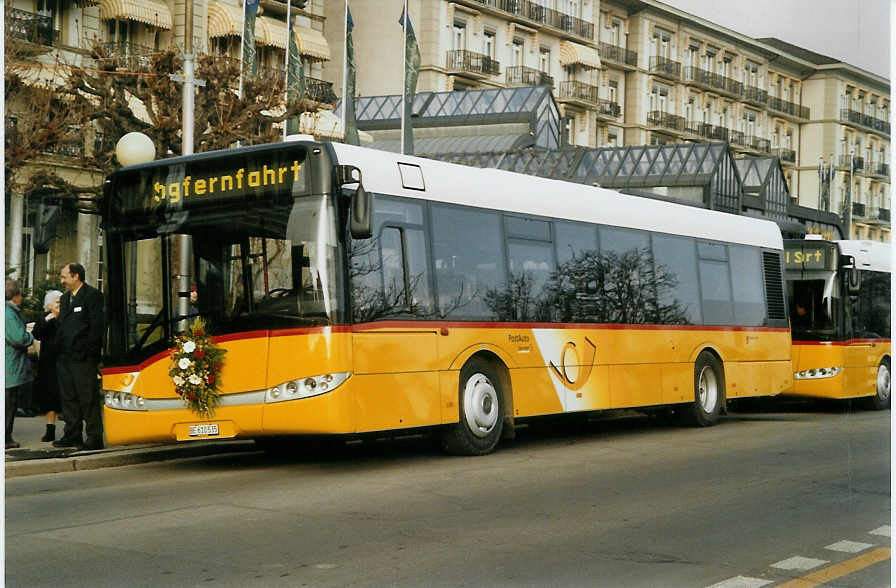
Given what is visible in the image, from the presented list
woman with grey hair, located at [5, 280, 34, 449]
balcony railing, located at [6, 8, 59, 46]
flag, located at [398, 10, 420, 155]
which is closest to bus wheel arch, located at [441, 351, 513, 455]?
woman with grey hair, located at [5, 280, 34, 449]

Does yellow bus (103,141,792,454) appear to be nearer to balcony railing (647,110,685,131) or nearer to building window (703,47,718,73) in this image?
balcony railing (647,110,685,131)

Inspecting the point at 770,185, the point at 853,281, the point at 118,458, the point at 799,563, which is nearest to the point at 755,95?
the point at 799,563

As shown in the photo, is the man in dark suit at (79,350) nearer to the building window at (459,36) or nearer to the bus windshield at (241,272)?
the bus windshield at (241,272)

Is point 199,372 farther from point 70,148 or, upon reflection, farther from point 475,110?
point 475,110

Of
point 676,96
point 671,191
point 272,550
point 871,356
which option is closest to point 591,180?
point 671,191

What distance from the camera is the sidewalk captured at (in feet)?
38.3

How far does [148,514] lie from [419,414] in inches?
148

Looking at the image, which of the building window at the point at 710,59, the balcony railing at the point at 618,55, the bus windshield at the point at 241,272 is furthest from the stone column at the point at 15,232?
the building window at the point at 710,59

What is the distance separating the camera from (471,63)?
1999 inches

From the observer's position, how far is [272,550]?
7.32 m

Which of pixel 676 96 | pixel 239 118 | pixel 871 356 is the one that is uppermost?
pixel 239 118

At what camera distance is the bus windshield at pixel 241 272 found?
11.1m

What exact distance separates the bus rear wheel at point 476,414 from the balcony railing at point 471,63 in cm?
3811

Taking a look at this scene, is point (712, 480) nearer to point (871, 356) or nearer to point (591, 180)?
point (871, 356)
